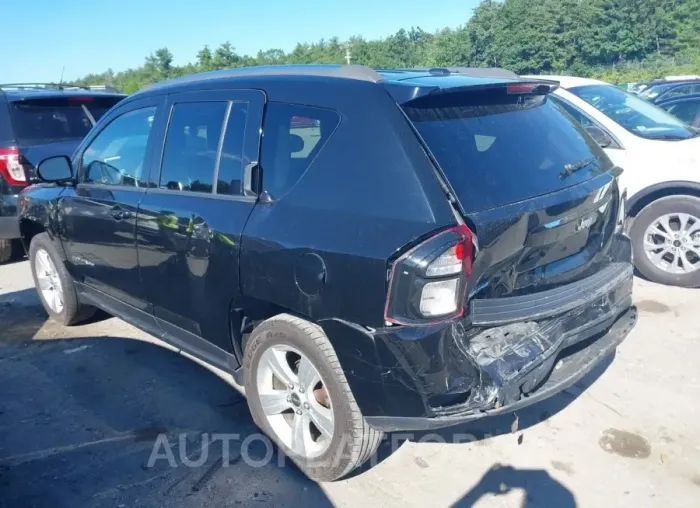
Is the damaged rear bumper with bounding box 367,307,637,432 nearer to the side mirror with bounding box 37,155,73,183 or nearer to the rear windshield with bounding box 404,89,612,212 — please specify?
the rear windshield with bounding box 404,89,612,212

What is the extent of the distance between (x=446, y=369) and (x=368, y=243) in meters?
0.59

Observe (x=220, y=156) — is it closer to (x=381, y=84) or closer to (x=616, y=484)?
(x=381, y=84)

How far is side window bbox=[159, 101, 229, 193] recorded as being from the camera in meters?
3.23

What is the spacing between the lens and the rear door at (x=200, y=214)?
3.01m

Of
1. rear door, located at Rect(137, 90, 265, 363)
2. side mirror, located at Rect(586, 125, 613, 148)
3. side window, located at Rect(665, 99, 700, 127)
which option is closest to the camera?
rear door, located at Rect(137, 90, 265, 363)

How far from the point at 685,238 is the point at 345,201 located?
4.02 metres

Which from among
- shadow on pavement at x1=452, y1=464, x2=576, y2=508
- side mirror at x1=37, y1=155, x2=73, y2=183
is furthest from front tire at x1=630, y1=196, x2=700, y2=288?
side mirror at x1=37, y1=155, x2=73, y2=183

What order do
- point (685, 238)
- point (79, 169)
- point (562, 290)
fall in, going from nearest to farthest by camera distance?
point (562, 290) → point (79, 169) → point (685, 238)

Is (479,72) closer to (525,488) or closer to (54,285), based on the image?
(525,488)

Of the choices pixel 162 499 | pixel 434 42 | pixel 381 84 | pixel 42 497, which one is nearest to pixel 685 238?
pixel 381 84

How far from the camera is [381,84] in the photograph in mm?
2662

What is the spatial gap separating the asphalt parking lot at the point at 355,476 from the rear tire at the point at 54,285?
52cm

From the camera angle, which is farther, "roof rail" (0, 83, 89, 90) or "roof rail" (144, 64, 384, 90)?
"roof rail" (0, 83, 89, 90)

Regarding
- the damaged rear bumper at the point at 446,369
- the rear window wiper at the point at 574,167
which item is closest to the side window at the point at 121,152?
the damaged rear bumper at the point at 446,369
